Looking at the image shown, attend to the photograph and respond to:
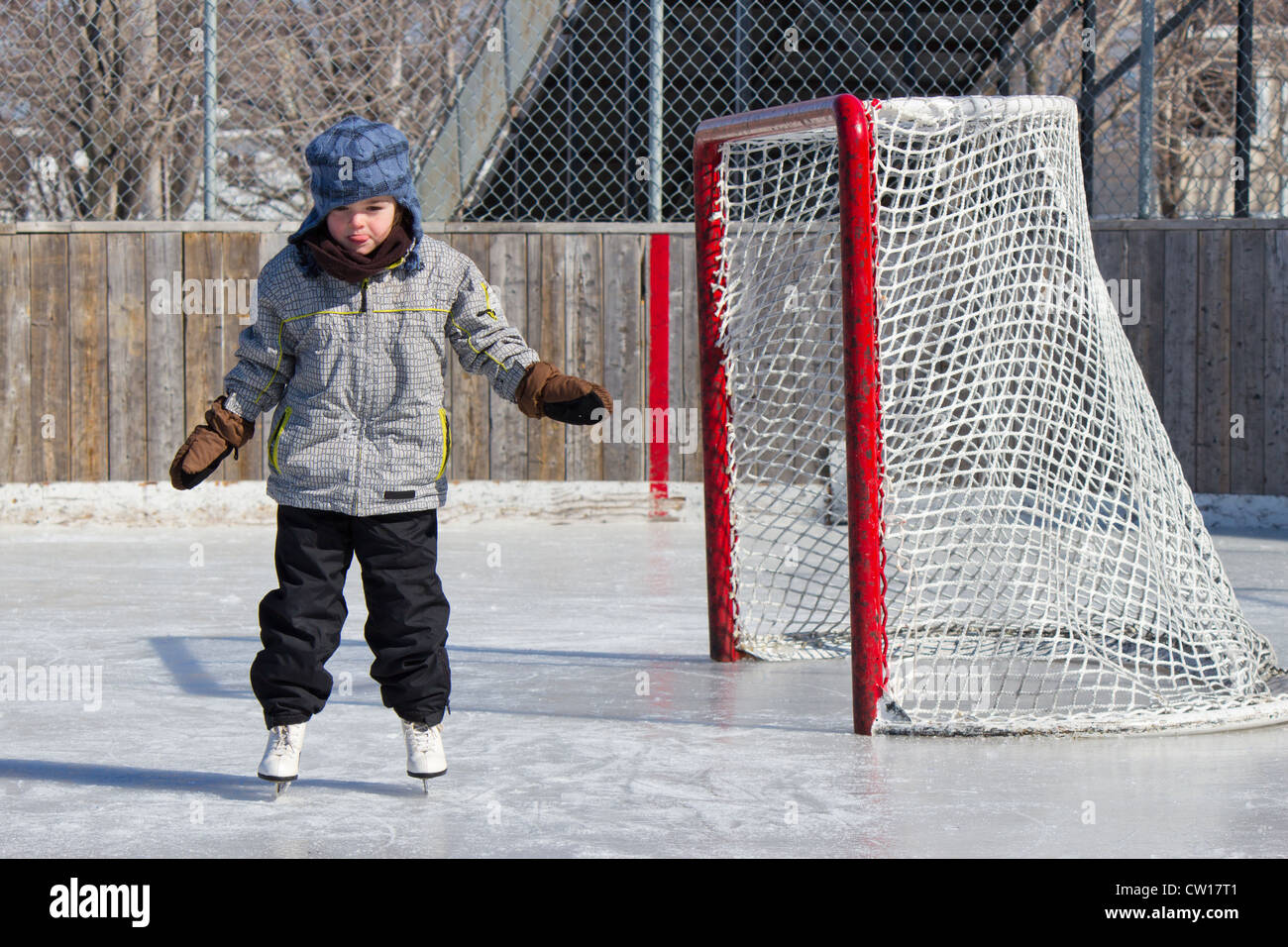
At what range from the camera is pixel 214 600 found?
5.55 meters

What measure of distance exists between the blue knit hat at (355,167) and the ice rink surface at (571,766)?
1.11 meters

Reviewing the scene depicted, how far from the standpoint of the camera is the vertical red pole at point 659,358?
8047 millimetres

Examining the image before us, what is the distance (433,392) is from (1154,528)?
2.00m

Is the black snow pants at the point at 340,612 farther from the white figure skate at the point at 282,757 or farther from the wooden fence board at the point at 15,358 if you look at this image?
the wooden fence board at the point at 15,358

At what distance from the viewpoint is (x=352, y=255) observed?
3.03m

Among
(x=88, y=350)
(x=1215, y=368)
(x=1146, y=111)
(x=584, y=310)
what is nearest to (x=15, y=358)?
(x=88, y=350)

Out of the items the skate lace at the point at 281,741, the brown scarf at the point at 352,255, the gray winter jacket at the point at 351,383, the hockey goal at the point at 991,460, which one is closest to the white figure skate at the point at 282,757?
the skate lace at the point at 281,741

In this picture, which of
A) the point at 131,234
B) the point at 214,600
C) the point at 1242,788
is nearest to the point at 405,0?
the point at 131,234

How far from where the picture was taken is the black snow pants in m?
3.06

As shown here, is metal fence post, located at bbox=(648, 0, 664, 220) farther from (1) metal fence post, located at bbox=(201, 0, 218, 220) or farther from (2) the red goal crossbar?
(2) the red goal crossbar

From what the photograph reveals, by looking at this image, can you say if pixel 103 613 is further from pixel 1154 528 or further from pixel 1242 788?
pixel 1242 788

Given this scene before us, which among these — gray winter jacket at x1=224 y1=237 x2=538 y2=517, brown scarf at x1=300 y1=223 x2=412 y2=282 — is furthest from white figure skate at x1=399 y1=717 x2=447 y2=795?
brown scarf at x1=300 y1=223 x2=412 y2=282

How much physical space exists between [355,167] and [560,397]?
58cm

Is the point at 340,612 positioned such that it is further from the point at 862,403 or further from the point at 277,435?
the point at 862,403
